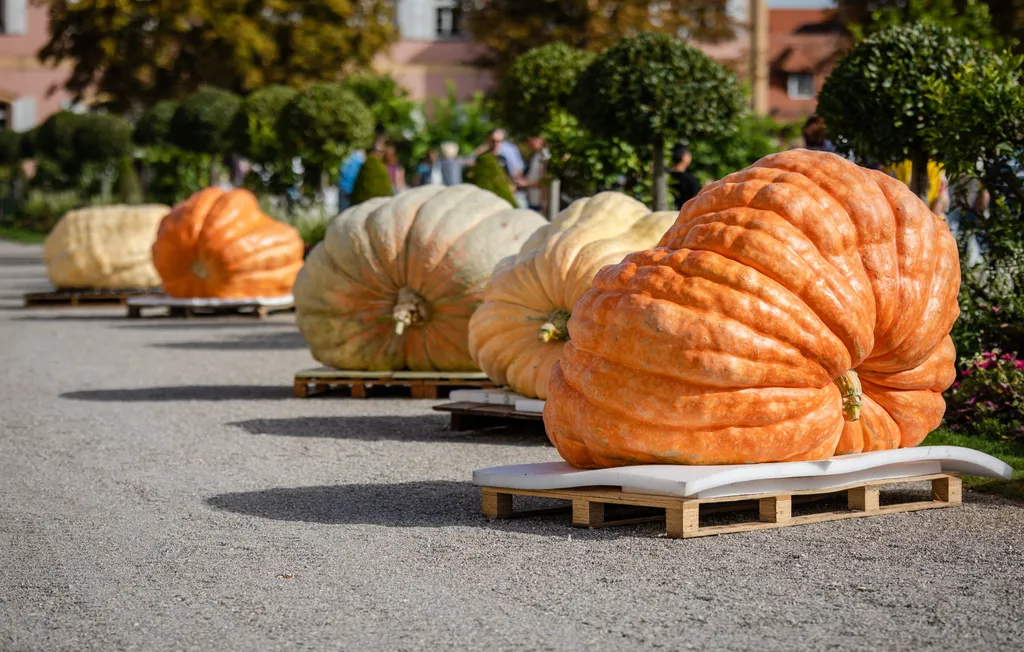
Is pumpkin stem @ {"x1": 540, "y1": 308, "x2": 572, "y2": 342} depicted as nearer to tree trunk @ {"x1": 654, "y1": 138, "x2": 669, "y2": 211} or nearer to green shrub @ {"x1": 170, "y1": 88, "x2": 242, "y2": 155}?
tree trunk @ {"x1": 654, "y1": 138, "x2": 669, "y2": 211}

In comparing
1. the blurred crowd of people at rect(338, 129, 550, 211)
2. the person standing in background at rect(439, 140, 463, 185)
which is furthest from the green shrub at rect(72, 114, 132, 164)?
the person standing in background at rect(439, 140, 463, 185)

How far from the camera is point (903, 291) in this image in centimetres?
561

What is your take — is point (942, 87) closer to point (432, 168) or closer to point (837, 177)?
point (837, 177)

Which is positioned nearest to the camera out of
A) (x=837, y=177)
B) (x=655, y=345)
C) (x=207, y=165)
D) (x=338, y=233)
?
(x=655, y=345)

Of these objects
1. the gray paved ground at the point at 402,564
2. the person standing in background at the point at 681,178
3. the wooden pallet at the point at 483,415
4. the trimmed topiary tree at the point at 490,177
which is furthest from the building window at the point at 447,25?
the gray paved ground at the point at 402,564

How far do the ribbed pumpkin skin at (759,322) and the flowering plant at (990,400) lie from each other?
1.95 meters

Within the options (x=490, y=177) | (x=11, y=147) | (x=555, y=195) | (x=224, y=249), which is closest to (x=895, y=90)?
(x=490, y=177)

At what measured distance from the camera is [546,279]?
7555mm

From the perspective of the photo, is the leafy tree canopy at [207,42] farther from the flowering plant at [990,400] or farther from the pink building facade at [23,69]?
the flowering plant at [990,400]

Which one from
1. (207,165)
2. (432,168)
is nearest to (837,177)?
(432,168)

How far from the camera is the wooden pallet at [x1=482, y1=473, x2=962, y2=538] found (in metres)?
5.22

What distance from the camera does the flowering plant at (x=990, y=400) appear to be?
7535mm

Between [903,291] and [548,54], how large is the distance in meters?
11.2

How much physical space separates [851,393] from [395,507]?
1.81m
